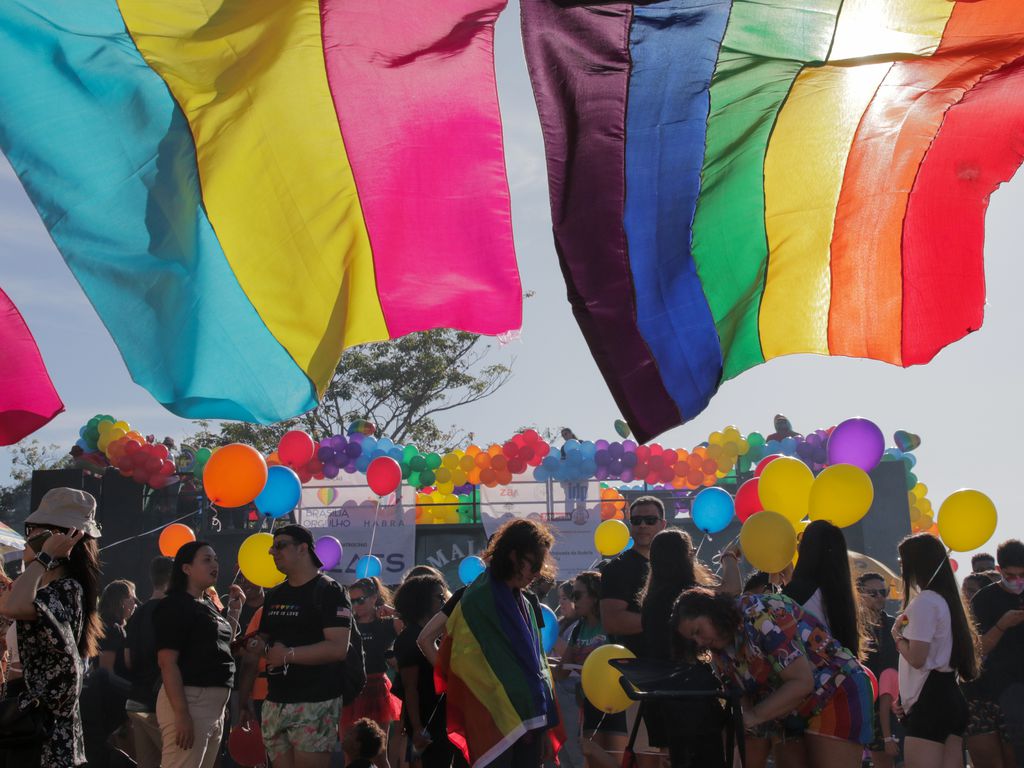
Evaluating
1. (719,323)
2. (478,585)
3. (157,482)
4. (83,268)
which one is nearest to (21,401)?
(83,268)

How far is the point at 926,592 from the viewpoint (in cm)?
506

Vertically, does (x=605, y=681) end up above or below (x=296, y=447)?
below

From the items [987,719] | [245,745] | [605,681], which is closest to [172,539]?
[245,745]

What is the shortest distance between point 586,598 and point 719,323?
7.85ft

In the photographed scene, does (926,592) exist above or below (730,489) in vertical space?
below

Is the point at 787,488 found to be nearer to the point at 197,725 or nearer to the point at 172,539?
the point at 197,725

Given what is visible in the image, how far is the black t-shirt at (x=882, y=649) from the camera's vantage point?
6973 mm

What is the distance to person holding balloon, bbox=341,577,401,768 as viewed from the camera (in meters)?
7.72

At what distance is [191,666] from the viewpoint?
5379 mm

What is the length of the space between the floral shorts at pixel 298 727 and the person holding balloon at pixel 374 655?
1601mm

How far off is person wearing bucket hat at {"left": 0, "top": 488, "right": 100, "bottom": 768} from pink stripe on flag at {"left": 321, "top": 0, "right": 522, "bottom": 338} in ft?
5.09

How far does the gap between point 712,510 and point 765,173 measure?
15.1ft

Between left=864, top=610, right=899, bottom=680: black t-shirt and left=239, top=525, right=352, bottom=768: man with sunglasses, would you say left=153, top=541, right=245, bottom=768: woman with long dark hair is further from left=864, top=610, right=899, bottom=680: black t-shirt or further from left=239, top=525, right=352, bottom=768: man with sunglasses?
left=864, top=610, right=899, bottom=680: black t-shirt

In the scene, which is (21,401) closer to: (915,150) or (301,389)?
(301,389)
